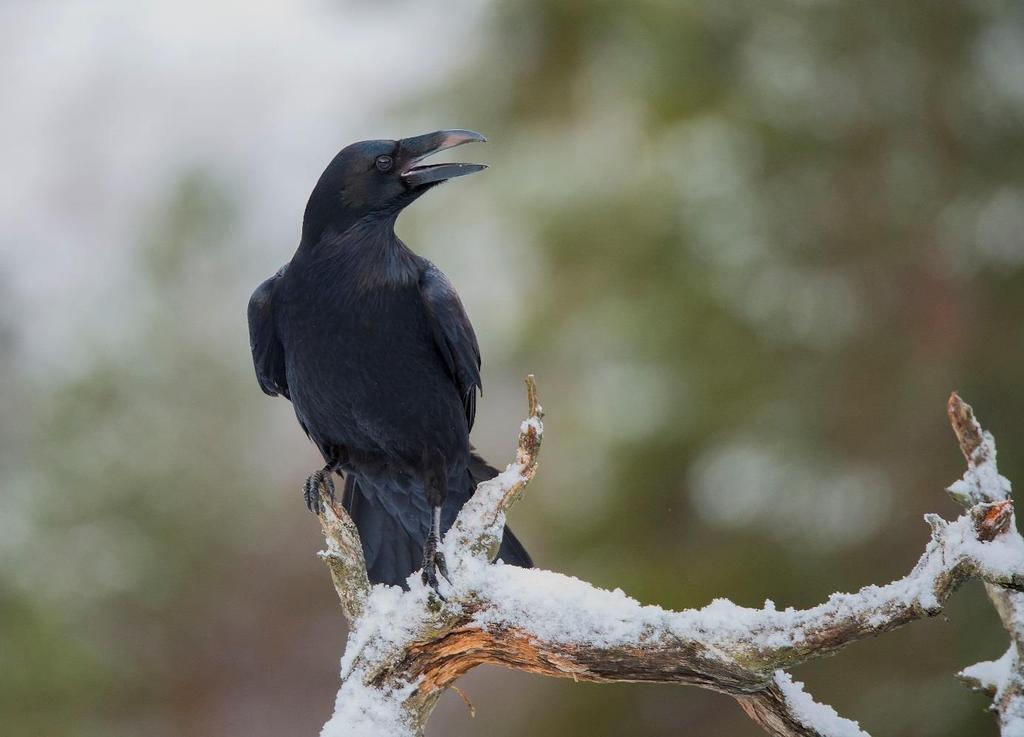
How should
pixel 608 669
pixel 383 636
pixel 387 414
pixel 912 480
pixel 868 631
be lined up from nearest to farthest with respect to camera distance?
pixel 868 631
pixel 608 669
pixel 383 636
pixel 387 414
pixel 912 480

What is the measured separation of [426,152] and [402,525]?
147 cm

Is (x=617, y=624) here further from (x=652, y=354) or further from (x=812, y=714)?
(x=652, y=354)

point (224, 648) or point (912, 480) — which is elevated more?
point (224, 648)

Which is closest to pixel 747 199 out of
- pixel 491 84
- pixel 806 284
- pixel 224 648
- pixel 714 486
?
pixel 806 284

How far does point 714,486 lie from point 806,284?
1.63m

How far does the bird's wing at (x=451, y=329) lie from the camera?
4035 millimetres

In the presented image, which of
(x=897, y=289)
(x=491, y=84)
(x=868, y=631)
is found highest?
(x=491, y=84)

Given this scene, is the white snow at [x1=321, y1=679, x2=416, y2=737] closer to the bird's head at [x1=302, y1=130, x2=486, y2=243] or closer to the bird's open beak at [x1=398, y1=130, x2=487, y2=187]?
the bird's head at [x1=302, y1=130, x2=486, y2=243]

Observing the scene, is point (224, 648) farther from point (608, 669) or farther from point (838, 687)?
point (608, 669)

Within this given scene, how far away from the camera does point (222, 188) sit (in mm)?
9539

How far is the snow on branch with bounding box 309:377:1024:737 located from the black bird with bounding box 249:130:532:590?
1.11ft

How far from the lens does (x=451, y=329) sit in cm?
404

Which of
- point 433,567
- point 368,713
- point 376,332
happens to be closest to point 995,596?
point 433,567

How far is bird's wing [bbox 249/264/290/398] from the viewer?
419 centimetres
